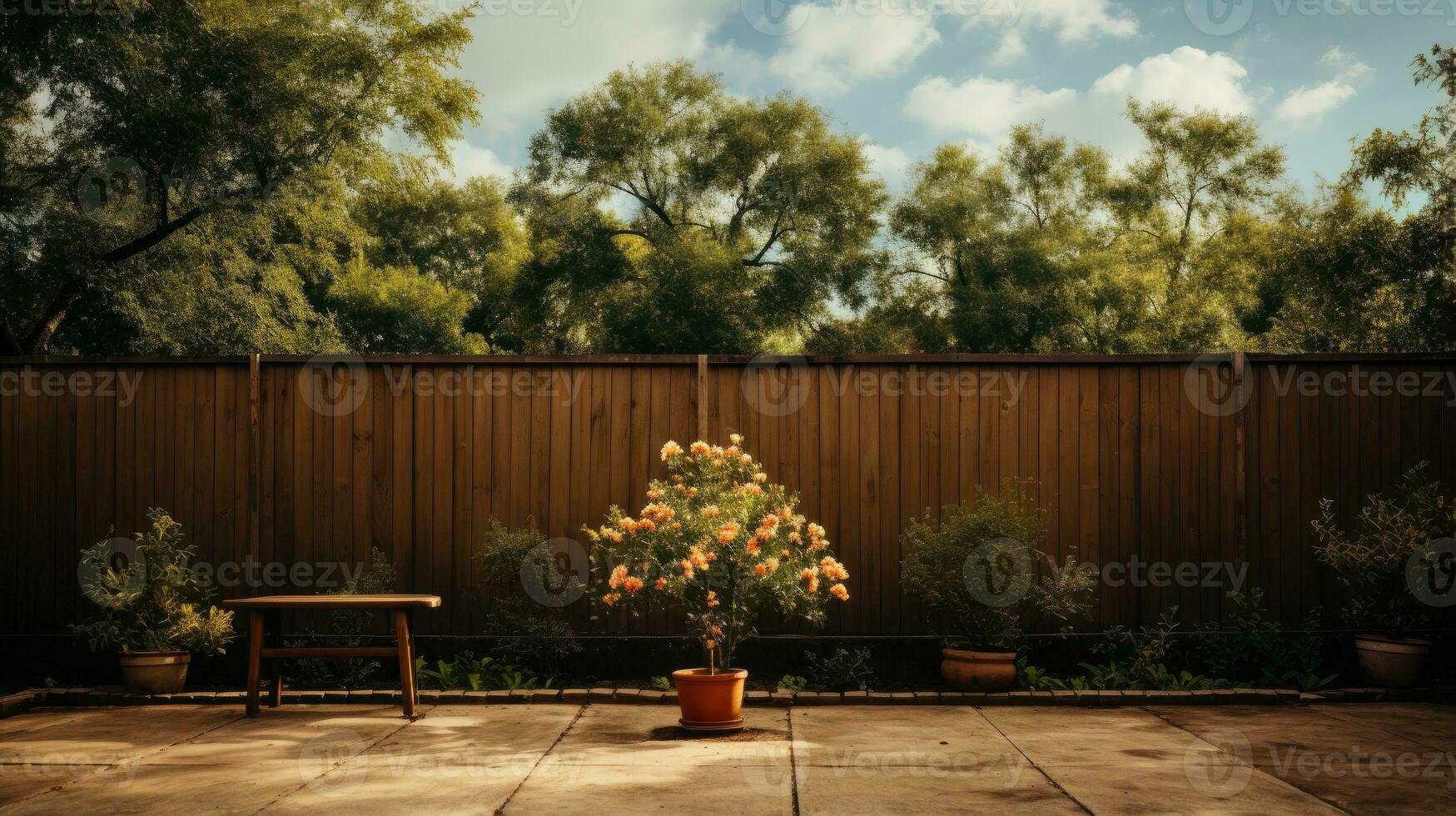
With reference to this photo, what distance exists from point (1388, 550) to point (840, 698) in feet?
10.5

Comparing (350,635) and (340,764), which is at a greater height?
(350,635)

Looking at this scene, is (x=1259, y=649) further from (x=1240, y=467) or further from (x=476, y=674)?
(x=476, y=674)

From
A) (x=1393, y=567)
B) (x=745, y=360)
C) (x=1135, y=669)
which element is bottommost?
(x=1135, y=669)

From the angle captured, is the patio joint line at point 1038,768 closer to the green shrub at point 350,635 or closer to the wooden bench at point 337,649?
the wooden bench at point 337,649

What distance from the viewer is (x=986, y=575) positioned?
617 centimetres

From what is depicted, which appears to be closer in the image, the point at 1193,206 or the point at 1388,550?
the point at 1388,550

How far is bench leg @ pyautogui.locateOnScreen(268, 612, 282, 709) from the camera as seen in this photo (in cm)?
591

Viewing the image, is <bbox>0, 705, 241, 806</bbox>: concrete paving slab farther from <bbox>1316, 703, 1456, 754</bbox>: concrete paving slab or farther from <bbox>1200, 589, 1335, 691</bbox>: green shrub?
<bbox>1316, 703, 1456, 754</bbox>: concrete paving slab

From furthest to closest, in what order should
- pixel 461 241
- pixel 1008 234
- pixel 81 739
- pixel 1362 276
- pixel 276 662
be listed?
pixel 461 241 < pixel 1008 234 < pixel 1362 276 < pixel 276 662 < pixel 81 739

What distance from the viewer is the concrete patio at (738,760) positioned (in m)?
3.83

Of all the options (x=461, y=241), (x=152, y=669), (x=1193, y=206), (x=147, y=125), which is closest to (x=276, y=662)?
(x=152, y=669)

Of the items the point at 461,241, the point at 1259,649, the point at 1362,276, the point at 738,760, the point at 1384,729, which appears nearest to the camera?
the point at 738,760

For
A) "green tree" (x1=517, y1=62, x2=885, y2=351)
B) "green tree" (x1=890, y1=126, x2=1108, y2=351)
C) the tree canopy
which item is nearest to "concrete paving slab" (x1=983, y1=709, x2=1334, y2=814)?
the tree canopy

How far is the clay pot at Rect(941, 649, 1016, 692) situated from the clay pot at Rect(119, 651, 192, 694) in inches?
171
